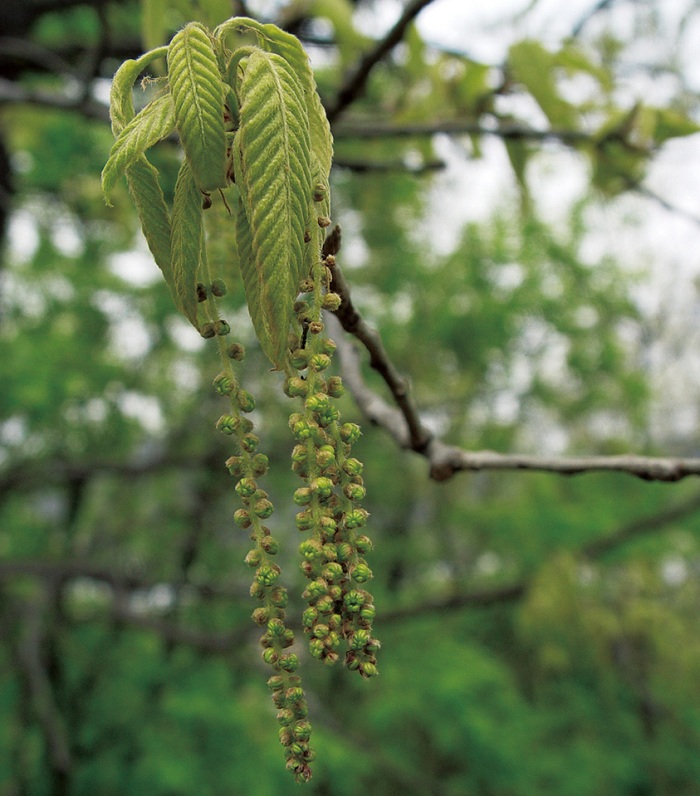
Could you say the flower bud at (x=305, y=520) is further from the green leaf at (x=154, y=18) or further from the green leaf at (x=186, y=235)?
the green leaf at (x=154, y=18)

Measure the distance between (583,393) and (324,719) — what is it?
491 cm

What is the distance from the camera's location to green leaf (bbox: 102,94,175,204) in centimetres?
57

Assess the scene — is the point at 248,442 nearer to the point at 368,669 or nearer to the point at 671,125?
the point at 368,669

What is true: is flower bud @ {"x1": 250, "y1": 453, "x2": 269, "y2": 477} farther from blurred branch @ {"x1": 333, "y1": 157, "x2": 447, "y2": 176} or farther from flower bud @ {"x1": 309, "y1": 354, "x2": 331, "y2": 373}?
blurred branch @ {"x1": 333, "y1": 157, "x2": 447, "y2": 176}

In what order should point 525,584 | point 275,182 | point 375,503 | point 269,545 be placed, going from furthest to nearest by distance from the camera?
1. point 375,503
2. point 525,584
3. point 269,545
4. point 275,182

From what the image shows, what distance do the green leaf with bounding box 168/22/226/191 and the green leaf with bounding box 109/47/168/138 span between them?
0.06m

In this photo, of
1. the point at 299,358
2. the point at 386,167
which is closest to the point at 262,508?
the point at 299,358

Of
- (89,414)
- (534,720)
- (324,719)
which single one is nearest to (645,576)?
(534,720)

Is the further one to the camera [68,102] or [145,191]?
[68,102]

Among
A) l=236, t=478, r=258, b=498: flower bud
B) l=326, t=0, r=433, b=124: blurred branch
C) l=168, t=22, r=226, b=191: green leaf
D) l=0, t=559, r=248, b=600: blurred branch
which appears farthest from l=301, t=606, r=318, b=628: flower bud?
l=0, t=559, r=248, b=600: blurred branch

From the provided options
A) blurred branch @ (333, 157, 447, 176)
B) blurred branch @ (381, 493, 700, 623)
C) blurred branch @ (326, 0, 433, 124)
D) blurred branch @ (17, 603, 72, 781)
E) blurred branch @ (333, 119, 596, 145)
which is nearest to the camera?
blurred branch @ (326, 0, 433, 124)

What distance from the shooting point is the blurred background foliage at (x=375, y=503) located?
381 cm

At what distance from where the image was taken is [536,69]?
1.62 m

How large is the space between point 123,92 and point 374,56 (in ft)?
3.07
